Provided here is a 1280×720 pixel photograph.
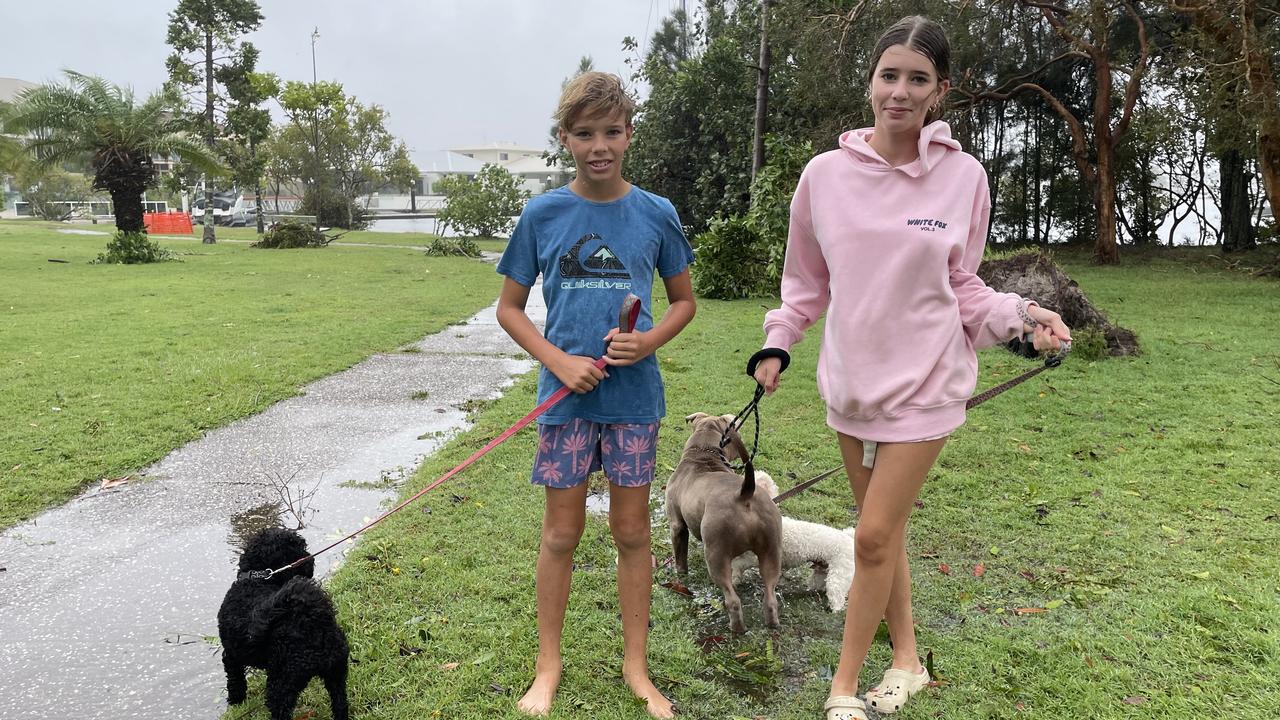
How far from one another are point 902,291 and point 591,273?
36.3 inches

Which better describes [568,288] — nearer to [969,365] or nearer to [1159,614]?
[969,365]

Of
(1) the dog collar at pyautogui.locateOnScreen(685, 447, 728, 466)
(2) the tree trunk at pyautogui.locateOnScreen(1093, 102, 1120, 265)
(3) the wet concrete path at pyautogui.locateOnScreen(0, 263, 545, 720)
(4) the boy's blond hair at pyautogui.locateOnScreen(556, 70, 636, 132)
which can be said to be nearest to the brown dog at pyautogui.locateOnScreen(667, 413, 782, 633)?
(1) the dog collar at pyautogui.locateOnScreen(685, 447, 728, 466)

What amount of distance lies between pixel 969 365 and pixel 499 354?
6.96 m

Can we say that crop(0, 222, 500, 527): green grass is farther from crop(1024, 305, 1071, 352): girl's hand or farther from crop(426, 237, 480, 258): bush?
crop(426, 237, 480, 258): bush

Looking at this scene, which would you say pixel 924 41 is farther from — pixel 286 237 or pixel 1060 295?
pixel 286 237

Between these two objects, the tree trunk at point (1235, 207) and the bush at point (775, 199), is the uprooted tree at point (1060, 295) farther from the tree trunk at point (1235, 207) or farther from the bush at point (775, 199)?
the tree trunk at point (1235, 207)

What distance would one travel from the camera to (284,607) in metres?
2.41

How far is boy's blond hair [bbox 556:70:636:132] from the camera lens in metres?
2.45

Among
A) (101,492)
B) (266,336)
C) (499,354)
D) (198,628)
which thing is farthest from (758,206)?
(198,628)

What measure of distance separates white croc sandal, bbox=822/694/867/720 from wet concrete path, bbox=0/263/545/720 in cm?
199

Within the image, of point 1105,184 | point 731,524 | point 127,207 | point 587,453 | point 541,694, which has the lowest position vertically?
point 541,694

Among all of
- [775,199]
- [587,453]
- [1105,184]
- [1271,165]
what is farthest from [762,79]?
[587,453]

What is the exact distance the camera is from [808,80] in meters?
15.5

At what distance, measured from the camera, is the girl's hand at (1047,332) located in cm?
230
